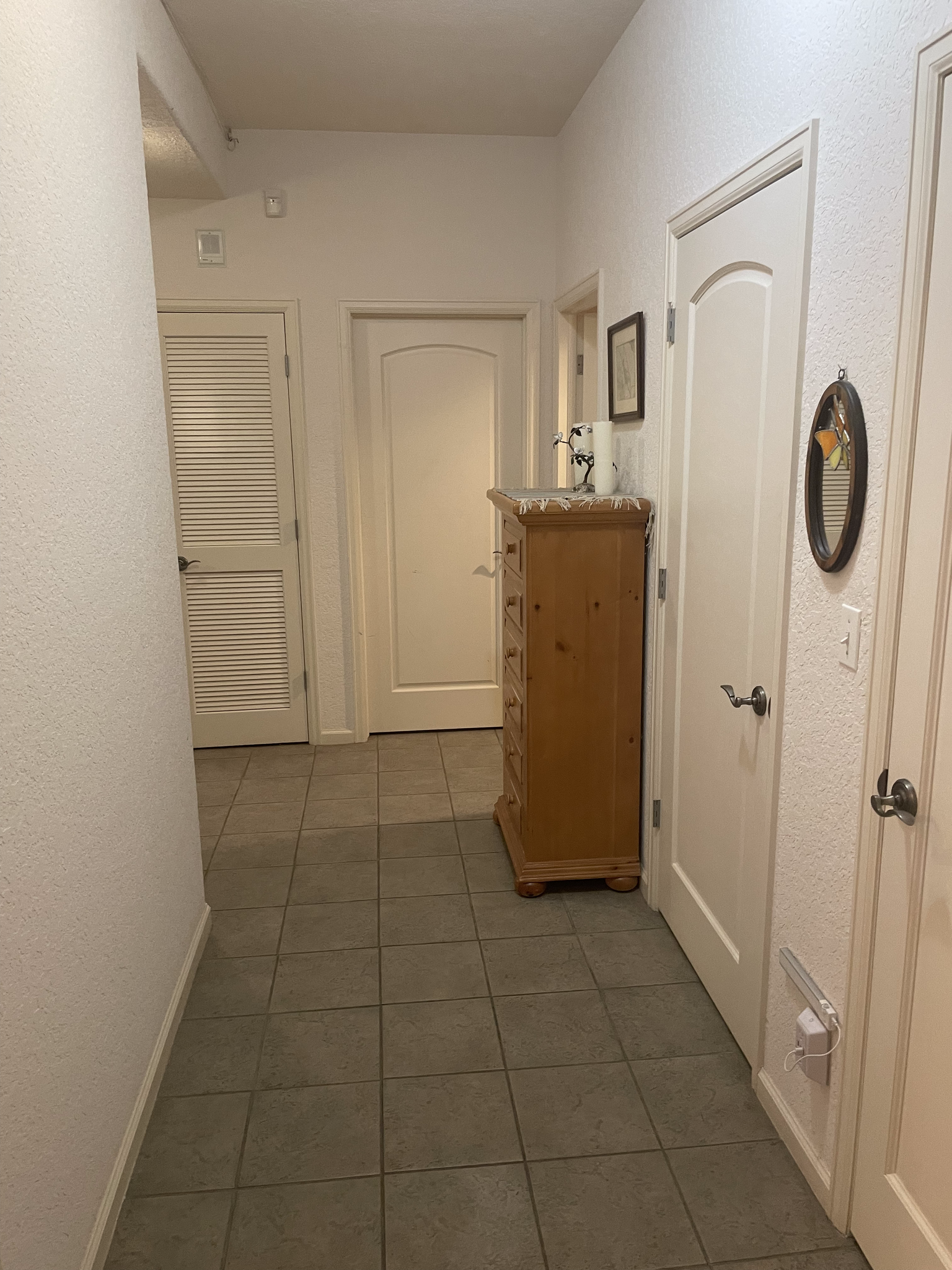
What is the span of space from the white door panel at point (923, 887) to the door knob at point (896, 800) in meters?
0.01

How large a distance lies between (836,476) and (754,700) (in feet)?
1.95

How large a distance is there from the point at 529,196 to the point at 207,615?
2.43m

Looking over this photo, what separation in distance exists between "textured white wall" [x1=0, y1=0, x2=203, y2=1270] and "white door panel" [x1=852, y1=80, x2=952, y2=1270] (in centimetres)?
138

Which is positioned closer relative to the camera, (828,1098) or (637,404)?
(828,1098)

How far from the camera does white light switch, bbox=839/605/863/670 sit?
5.22 feet

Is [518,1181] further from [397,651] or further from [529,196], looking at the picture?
[529,196]

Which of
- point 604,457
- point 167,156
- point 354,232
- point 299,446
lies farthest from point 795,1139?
point 354,232

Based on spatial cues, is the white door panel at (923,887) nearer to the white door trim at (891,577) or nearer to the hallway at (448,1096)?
the white door trim at (891,577)

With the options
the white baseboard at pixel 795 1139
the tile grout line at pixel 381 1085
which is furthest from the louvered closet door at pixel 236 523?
the white baseboard at pixel 795 1139

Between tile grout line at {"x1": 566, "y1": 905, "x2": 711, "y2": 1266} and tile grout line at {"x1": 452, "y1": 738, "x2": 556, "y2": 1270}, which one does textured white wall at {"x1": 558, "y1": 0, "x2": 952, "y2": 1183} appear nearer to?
tile grout line at {"x1": 566, "y1": 905, "x2": 711, "y2": 1266}

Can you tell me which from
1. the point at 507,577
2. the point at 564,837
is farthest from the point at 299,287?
the point at 564,837

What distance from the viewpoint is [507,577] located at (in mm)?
3129

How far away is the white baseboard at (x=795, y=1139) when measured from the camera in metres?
1.76

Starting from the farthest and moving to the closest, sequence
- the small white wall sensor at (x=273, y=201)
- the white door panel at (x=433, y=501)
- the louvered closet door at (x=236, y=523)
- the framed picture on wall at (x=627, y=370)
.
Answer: the white door panel at (x=433, y=501) → the louvered closet door at (x=236, y=523) → the small white wall sensor at (x=273, y=201) → the framed picture on wall at (x=627, y=370)
